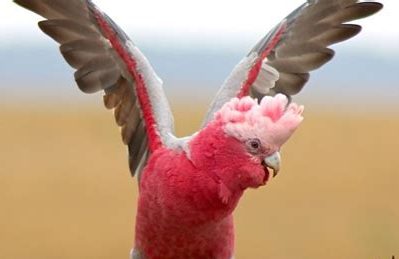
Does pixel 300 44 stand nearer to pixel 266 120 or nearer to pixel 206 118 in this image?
pixel 206 118

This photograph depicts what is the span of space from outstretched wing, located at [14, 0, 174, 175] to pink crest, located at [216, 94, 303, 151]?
0.82m

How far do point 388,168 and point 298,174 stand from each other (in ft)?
3.90

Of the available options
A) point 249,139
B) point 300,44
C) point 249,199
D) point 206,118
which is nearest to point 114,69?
point 206,118

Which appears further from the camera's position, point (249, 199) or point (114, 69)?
point (249, 199)

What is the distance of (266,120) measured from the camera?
299 inches

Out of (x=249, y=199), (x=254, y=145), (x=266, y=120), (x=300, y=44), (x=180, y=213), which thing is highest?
(x=300, y=44)

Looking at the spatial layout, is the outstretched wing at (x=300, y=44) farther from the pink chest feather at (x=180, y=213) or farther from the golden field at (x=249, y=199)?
the golden field at (x=249, y=199)

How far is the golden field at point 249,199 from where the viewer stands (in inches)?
606

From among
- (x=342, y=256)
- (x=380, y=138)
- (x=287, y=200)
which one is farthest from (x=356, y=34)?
(x=380, y=138)

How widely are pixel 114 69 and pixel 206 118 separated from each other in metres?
0.65

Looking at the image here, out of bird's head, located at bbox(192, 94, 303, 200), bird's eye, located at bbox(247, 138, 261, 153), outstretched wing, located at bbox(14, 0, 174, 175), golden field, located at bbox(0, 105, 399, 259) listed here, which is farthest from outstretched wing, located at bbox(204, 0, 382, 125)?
golden field, located at bbox(0, 105, 399, 259)

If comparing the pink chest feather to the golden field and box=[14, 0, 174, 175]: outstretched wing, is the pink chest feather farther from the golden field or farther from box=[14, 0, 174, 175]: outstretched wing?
the golden field

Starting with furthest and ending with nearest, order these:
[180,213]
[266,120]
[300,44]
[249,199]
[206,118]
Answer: [249,199], [300,44], [206,118], [180,213], [266,120]

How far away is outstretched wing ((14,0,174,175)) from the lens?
8.66 m
